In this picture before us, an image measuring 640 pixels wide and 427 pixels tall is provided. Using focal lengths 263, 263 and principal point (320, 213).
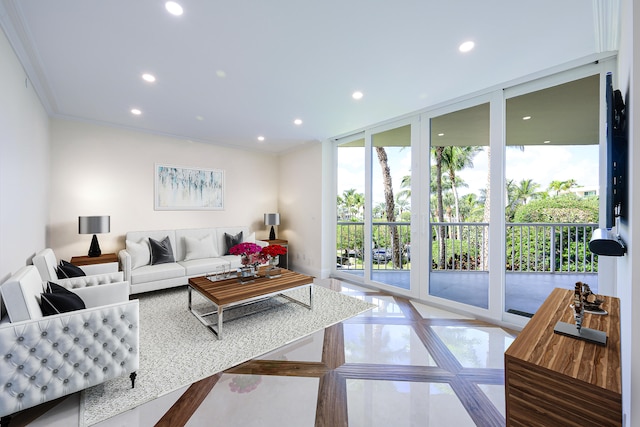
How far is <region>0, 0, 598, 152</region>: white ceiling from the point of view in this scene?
181 cm

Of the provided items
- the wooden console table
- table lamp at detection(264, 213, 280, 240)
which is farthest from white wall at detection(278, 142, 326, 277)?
the wooden console table

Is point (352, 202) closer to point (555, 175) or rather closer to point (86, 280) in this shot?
point (555, 175)

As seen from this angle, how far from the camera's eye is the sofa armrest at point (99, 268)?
333cm

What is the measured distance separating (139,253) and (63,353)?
2585mm

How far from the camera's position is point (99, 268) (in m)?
3.39

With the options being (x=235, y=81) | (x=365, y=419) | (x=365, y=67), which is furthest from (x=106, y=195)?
(x=365, y=419)

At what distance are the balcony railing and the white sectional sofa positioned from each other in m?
1.95

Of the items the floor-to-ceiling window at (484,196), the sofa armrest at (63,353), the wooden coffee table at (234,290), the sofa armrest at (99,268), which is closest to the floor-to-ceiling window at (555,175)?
the floor-to-ceiling window at (484,196)

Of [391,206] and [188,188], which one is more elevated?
[188,188]

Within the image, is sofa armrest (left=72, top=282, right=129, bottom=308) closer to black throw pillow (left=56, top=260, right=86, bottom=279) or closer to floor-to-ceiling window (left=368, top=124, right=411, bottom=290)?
black throw pillow (left=56, top=260, right=86, bottom=279)

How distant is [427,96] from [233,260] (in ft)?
12.7

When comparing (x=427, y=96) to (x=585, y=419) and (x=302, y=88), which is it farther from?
(x=585, y=419)

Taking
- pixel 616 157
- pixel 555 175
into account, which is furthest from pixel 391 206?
pixel 616 157

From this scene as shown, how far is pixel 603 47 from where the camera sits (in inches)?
84.4
